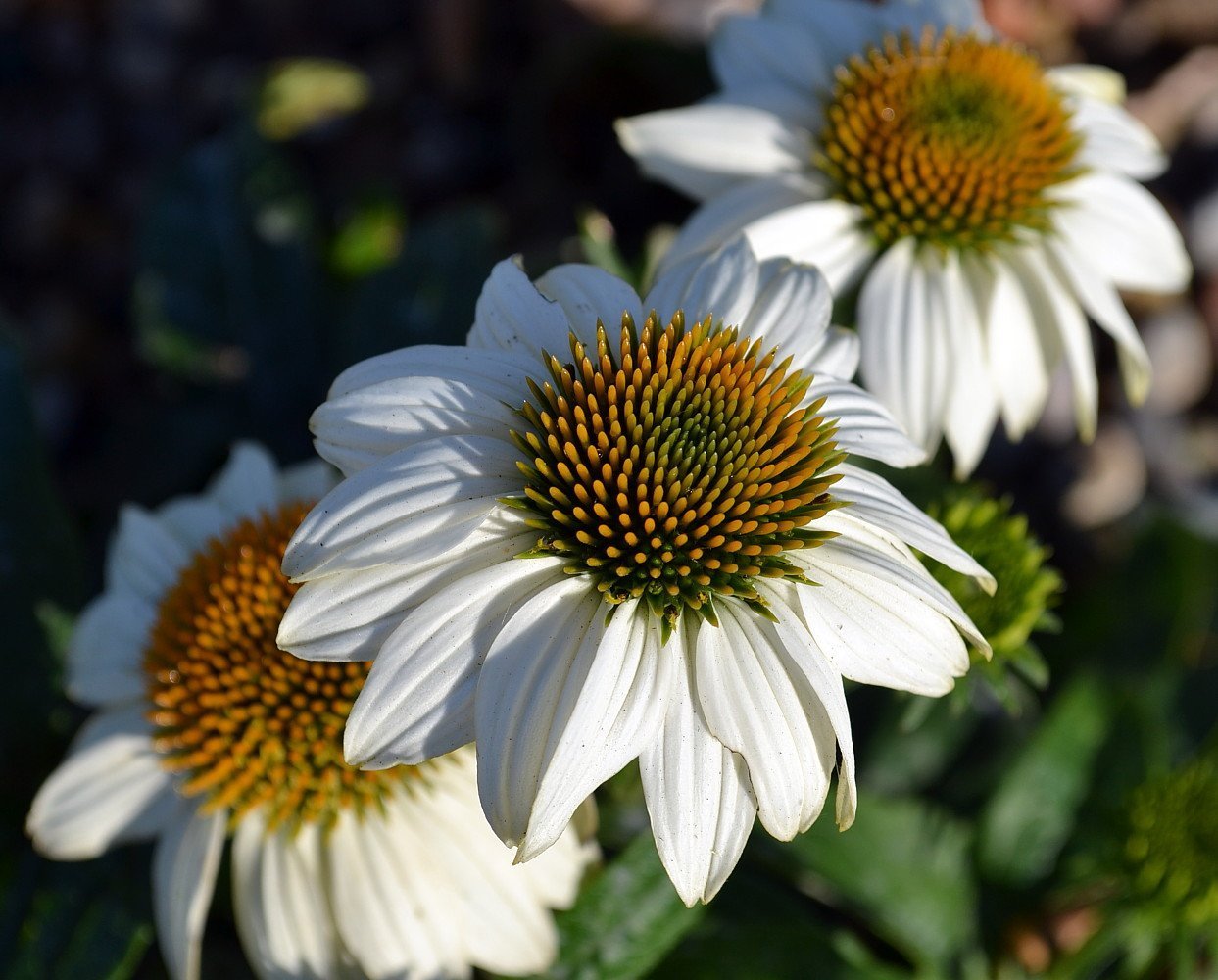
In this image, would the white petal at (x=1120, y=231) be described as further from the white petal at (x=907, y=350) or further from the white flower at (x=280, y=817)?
the white flower at (x=280, y=817)

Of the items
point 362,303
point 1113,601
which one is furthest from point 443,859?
point 1113,601

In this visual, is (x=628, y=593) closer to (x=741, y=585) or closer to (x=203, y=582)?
(x=741, y=585)

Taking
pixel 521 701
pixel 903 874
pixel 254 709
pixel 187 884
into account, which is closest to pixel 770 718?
pixel 521 701

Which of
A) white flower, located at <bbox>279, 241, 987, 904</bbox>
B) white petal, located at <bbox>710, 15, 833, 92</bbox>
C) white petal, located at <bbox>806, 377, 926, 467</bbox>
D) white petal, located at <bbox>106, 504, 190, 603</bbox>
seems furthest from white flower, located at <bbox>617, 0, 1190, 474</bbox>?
white petal, located at <bbox>106, 504, 190, 603</bbox>

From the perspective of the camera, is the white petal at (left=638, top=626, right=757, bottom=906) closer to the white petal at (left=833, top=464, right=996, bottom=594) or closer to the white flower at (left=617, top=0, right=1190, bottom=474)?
the white petal at (left=833, top=464, right=996, bottom=594)

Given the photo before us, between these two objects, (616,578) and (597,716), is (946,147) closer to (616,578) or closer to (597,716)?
(616,578)

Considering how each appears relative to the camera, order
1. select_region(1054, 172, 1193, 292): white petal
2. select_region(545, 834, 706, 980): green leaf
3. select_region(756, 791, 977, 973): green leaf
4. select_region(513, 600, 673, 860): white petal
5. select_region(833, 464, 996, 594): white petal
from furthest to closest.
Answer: select_region(756, 791, 977, 973): green leaf < select_region(1054, 172, 1193, 292): white petal < select_region(545, 834, 706, 980): green leaf < select_region(833, 464, 996, 594): white petal < select_region(513, 600, 673, 860): white petal
